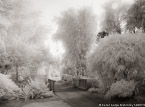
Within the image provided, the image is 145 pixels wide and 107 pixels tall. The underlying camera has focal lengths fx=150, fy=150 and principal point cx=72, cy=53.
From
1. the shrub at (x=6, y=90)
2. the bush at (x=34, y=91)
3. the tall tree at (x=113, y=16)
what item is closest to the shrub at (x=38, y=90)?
the bush at (x=34, y=91)

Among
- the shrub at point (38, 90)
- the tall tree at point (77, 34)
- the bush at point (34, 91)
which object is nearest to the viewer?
the bush at point (34, 91)

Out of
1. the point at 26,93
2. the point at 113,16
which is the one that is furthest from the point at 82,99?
the point at 113,16

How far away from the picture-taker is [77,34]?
15.9 meters

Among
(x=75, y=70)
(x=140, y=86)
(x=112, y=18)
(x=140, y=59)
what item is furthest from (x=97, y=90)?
(x=112, y=18)

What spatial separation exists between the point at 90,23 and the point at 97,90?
8.23 meters

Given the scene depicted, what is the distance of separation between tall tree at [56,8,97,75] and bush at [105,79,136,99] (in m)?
7.77

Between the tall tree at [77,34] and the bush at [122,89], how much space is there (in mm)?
7766

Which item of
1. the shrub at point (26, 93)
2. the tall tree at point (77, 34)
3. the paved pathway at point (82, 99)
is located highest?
the tall tree at point (77, 34)

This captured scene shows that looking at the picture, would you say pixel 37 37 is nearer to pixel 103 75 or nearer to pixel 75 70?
pixel 75 70

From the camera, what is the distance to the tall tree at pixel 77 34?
51.6ft

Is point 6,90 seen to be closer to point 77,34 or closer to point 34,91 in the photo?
point 34,91

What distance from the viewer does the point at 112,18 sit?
58.7ft

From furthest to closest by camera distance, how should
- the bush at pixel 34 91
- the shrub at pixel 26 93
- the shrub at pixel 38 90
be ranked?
the shrub at pixel 38 90, the bush at pixel 34 91, the shrub at pixel 26 93

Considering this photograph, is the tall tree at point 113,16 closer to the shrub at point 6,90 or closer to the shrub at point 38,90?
the shrub at point 38,90
